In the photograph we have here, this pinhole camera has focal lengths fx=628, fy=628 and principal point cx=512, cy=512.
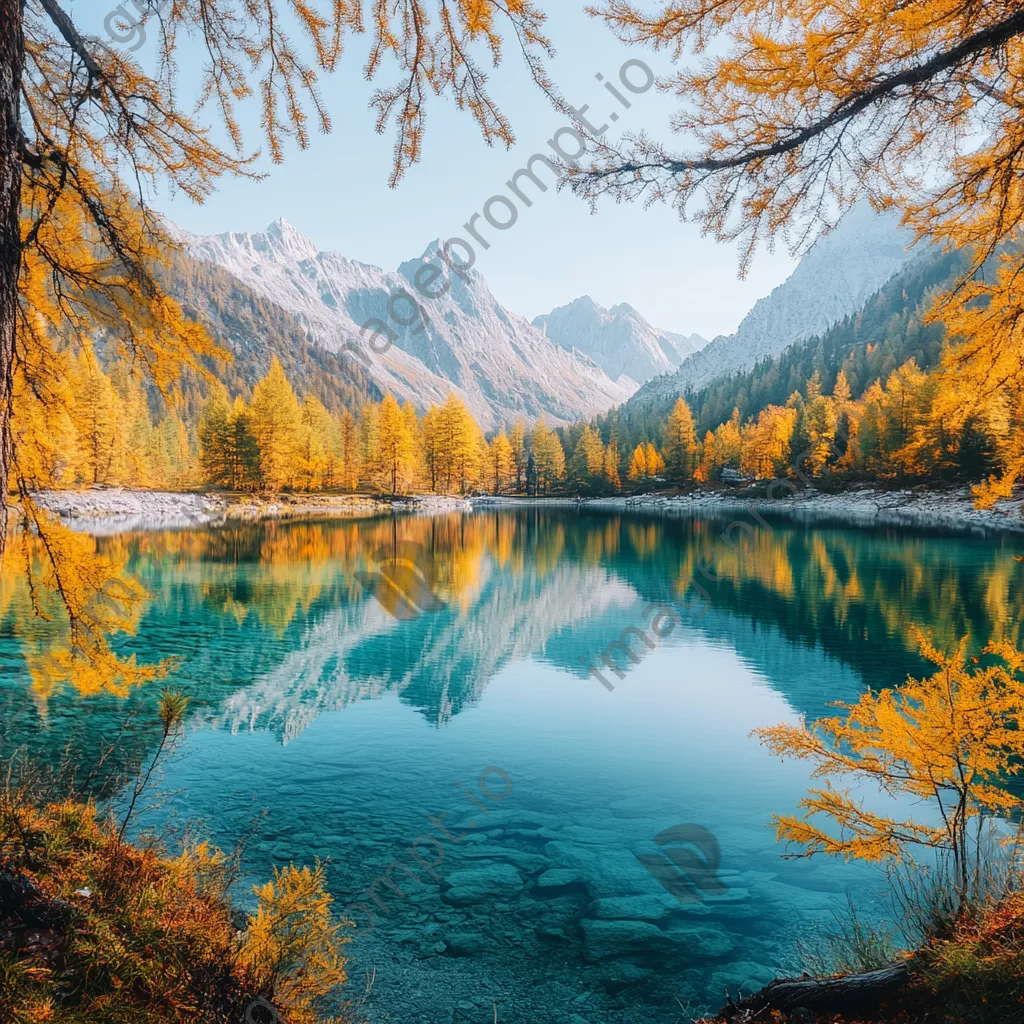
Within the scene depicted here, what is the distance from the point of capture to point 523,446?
10300 centimetres

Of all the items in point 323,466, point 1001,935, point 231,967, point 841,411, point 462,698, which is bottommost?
point 462,698

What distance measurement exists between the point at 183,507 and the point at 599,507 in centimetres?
5070

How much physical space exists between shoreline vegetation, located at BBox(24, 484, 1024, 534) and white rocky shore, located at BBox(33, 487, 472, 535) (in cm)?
7

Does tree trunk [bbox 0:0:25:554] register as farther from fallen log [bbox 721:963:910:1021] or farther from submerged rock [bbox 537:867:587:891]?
submerged rock [bbox 537:867:587:891]

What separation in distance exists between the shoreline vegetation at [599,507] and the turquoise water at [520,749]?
2316cm

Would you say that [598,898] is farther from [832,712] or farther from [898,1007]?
[832,712]

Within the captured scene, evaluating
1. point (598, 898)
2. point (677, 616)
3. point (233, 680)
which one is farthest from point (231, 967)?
point (677, 616)

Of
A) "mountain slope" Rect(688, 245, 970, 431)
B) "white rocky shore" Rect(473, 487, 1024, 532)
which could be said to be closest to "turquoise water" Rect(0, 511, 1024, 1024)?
"white rocky shore" Rect(473, 487, 1024, 532)

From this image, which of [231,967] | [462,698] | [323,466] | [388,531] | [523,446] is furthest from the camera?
[523,446]

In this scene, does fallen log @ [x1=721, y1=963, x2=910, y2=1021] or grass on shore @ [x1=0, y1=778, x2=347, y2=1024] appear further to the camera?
fallen log @ [x1=721, y1=963, x2=910, y2=1021]

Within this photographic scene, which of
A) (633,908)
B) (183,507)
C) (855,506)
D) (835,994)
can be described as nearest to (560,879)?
(633,908)

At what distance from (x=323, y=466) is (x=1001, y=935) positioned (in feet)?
240

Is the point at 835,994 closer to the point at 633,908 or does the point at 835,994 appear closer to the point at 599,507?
the point at 633,908

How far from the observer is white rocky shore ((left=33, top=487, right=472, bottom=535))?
1750 inches
